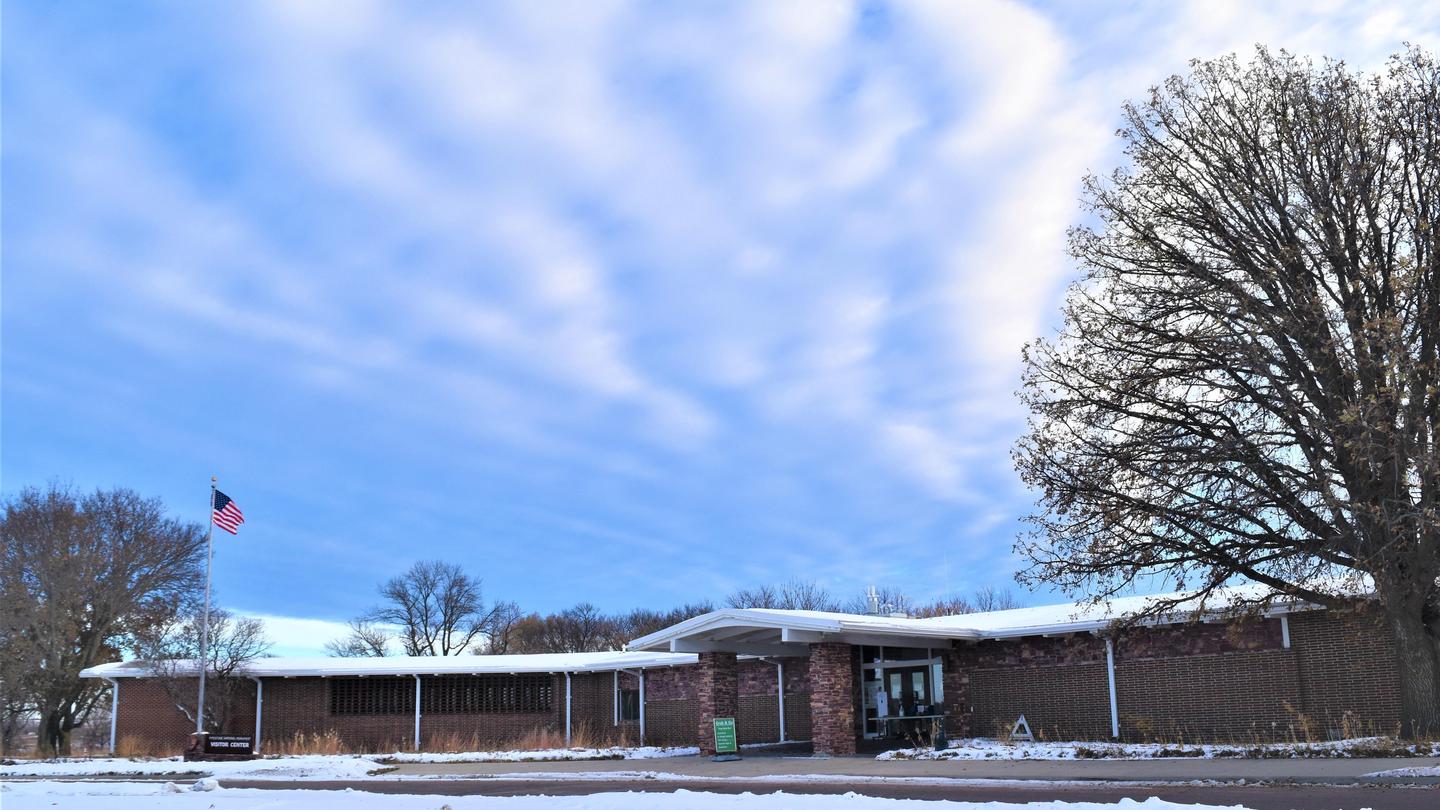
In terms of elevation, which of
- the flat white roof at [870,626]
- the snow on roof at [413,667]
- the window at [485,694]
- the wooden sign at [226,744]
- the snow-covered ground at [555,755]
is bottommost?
the snow-covered ground at [555,755]

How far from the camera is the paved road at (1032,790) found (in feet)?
38.4

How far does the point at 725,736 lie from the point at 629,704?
10.5 metres

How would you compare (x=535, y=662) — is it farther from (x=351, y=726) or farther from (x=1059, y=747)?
(x=1059, y=747)

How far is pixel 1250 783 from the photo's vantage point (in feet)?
46.6

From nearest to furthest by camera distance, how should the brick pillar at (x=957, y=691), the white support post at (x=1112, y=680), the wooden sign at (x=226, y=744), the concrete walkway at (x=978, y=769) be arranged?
the concrete walkway at (x=978, y=769) < the white support post at (x=1112, y=680) < the brick pillar at (x=957, y=691) < the wooden sign at (x=226, y=744)

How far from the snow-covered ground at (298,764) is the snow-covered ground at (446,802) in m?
5.49

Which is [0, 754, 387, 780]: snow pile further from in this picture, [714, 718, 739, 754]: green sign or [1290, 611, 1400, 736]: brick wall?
[1290, 611, 1400, 736]: brick wall

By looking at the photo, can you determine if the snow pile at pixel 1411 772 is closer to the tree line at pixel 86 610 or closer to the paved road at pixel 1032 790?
the paved road at pixel 1032 790

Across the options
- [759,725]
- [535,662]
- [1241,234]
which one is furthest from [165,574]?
[1241,234]

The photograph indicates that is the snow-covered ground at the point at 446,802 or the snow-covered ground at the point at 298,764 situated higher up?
the snow-covered ground at the point at 446,802

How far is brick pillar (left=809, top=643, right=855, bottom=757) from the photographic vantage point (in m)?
24.0

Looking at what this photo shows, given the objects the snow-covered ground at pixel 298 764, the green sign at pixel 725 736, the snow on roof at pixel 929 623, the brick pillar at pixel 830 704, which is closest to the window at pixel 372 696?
the snow-covered ground at pixel 298 764

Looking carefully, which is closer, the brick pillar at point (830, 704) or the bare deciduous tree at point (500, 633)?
the brick pillar at point (830, 704)

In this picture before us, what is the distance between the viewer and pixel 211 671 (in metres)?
34.9
